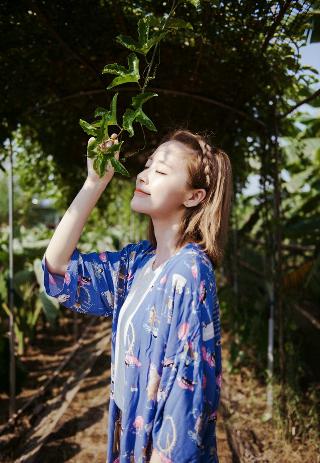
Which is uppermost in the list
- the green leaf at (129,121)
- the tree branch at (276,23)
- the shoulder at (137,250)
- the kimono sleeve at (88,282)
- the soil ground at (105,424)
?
the tree branch at (276,23)

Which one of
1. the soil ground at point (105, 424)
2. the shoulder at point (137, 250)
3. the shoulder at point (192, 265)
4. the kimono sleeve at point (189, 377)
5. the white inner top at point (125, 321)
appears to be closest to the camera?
the kimono sleeve at point (189, 377)

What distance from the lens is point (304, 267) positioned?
3.47 m

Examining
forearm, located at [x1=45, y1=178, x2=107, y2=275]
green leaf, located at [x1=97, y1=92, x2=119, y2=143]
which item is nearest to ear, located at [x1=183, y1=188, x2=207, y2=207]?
forearm, located at [x1=45, y1=178, x2=107, y2=275]

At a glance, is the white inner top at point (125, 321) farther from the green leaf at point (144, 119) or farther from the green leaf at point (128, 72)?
the green leaf at point (128, 72)

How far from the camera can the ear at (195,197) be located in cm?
133

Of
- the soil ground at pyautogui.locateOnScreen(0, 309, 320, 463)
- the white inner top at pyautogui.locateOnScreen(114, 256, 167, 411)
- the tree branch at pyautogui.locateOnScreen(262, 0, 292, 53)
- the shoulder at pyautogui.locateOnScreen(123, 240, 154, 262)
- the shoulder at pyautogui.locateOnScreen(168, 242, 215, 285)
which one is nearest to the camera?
the shoulder at pyautogui.locateOnScreen(168, 242, 215, 285)

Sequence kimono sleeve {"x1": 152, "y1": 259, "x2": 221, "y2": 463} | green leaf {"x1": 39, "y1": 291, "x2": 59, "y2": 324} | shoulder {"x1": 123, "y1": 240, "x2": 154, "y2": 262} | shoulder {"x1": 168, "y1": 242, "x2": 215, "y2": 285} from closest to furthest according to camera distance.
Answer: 1. kimono sleeve {"x1": 152, "y1": 259, "x2": 221, "y2": 463}
2. shoulder {"x1": 168, "y1": 242, "x2": 215, "y2": 285}
3. shoulder {"x1": 123, "y1": 240, "x2": 154, "y2": 262}
4. green leaf {"x1": 39, "y1": 291, "x2": 59, "y2": 324}

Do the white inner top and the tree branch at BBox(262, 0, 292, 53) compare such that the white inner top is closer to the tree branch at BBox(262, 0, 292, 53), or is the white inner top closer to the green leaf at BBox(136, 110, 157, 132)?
the green leaf at BBox(136, 110, 157, 132)

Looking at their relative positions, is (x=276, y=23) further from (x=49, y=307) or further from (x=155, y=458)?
(x=49, y=307)

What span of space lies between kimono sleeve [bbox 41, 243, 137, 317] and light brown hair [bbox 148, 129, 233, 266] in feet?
0.84

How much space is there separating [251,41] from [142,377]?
178 centimetres

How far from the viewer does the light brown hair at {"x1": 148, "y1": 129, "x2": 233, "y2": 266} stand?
132 centimetres

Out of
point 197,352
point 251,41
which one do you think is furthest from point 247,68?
point 197,352

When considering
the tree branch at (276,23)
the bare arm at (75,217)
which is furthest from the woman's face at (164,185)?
the tree branch at (276,23)
